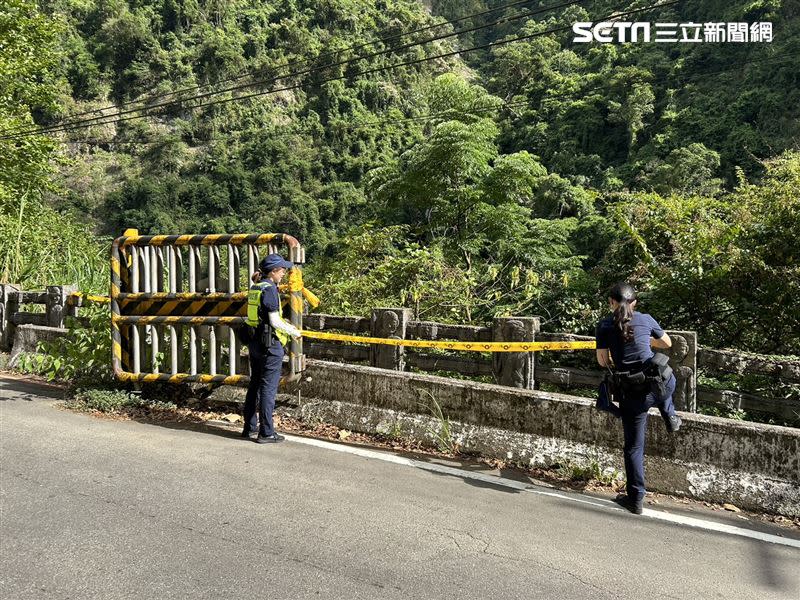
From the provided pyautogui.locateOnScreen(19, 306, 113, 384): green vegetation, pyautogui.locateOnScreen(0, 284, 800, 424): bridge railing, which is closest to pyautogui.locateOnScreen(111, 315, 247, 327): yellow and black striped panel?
pyautogui.locateOnScreen(19, 306, 113, 384): green vegetation

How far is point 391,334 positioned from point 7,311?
8054 millimetres

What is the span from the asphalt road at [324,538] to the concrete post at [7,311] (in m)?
6.44

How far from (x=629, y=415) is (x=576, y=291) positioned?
19.0ft

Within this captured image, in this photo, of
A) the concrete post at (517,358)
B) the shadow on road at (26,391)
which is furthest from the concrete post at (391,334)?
the shadow on road at (26,391)

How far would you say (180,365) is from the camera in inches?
287

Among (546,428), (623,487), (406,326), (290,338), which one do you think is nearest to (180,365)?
(290,338)

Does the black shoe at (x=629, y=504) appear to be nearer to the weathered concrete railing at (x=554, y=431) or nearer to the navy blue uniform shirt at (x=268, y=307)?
the weathered concrete railing at (x=554, y=431)

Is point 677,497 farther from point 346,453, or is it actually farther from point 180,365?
point 180,365

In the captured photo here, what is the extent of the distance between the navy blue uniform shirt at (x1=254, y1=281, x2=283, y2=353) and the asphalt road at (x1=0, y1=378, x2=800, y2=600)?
1.16 m

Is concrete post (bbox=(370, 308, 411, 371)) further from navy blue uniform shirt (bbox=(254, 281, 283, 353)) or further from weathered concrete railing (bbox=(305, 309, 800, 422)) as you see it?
navy blue uniform shirt (bbox=(254, 281, 283, 353))

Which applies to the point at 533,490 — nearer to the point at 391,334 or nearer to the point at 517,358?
the point at 517,358

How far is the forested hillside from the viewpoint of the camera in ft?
31.2

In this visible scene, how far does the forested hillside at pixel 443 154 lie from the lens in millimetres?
9497

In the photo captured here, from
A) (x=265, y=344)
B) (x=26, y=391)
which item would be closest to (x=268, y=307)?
(x=265, y=344)
